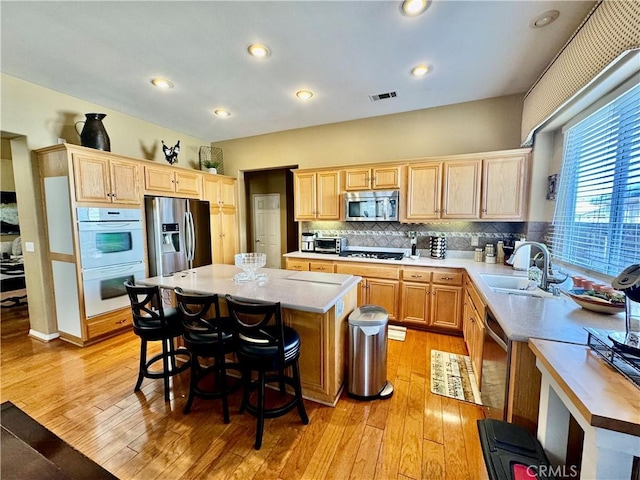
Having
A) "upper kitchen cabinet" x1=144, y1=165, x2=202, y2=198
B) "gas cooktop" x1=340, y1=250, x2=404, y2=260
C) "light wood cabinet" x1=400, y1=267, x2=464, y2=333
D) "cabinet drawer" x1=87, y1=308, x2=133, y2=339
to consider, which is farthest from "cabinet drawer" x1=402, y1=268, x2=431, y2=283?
"cabinet drawer" x1=87, y1=308, x2=133, y2=339

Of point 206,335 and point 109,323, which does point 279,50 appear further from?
point 109,323

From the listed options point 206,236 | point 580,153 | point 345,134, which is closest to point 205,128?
point 206,236

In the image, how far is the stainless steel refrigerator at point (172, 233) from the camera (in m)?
3.67

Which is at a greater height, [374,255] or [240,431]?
[374,255]

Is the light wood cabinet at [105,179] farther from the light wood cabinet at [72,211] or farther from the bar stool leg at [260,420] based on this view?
the bar stool leg at [260,420]

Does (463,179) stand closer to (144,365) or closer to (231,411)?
(231,411)

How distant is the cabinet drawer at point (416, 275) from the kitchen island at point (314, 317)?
131 cm

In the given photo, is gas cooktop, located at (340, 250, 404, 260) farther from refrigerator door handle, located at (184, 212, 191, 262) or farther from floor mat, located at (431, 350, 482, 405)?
refrigerator door handle, located at (184, 212, 191, 262)

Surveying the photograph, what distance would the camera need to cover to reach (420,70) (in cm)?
276

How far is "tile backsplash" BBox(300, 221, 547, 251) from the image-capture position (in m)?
3.43

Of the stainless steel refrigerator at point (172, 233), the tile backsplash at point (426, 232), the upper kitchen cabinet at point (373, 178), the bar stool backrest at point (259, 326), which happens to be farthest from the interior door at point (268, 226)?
the bar stool backrest at point (259, 326)

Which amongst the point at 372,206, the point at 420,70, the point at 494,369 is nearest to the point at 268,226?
the point at 372,206

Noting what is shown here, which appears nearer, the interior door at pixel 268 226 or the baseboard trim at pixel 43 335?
the baseboard trim at pixel 43 335

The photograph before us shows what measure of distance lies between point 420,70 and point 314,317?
2700 mm
